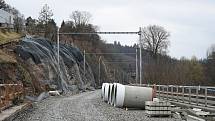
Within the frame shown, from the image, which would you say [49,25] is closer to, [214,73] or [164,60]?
[164,60]

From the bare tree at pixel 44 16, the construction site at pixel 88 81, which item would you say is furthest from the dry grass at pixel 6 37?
the bare tree at pixel 44 16

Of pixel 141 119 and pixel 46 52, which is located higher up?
pixel 46 52

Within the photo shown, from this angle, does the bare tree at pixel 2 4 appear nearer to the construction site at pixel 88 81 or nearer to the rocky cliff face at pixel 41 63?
the construction site at pixel 88 81

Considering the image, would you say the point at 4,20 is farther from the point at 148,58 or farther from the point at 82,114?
the point at 82,114

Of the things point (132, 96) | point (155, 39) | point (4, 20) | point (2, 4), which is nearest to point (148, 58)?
point (155, 39)

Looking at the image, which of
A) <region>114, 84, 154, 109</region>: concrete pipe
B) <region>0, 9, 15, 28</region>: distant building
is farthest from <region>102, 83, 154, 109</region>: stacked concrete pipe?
<region>0, 9, 15, 28</region>: distant building

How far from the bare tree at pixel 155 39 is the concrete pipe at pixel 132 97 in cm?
7133

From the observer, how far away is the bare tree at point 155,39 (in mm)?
101275

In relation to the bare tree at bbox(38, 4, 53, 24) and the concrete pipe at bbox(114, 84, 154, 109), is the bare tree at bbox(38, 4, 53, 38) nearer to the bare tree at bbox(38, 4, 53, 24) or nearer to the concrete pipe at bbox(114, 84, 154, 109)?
the bare tree at bbox(38, 4, 53, 24)

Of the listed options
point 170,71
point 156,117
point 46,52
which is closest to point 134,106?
point 156,117

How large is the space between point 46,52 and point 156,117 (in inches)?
1528

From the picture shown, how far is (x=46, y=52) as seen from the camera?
194 ft

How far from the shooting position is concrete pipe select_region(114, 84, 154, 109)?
28.5 meters

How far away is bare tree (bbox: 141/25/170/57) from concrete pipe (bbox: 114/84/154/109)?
71.3 m
